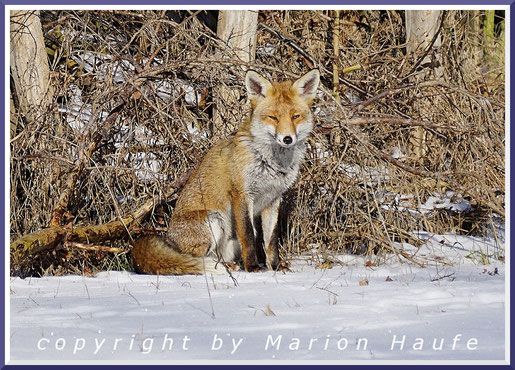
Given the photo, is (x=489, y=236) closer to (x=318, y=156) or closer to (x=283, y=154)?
(x=318, y=156)

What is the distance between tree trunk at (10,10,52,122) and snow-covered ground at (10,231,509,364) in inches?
112

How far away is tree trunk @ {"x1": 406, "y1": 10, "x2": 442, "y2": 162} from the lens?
8.50m

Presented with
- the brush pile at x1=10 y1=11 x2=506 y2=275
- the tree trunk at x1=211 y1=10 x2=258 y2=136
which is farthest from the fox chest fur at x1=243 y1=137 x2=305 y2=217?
the tree trunk at x1=211 y1=10 x2=258 y2=136

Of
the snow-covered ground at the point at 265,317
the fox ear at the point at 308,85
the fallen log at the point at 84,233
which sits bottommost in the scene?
the fallen log at the point at 84,233

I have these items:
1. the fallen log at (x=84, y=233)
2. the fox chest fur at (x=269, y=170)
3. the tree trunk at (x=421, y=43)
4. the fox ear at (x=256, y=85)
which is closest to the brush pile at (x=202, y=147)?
the fallen log at (x=84, y=233)

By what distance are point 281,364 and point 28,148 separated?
16.3 ft

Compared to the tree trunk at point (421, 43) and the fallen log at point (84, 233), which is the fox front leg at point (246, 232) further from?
the tree trunk at point (421, 43)

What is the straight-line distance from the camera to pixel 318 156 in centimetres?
749

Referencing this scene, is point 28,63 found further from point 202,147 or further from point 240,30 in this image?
point 240,30

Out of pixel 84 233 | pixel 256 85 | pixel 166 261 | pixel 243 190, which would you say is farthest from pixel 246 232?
pixel 84 233

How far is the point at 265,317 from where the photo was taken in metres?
4.17

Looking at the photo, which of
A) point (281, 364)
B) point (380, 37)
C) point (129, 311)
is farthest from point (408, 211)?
point (281, 364)

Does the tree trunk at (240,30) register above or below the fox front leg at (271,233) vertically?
above

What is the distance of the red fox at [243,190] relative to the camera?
6.14 meters
